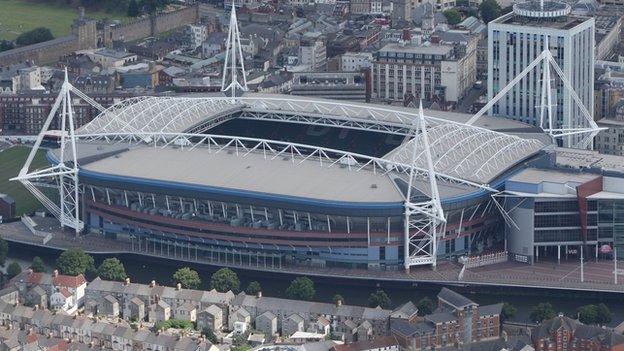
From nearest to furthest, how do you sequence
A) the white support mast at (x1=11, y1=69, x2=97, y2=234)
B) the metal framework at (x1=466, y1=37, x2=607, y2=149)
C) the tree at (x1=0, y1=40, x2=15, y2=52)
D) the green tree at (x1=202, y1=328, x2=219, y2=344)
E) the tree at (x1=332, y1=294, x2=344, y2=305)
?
the green tree at (x1=202, y1=328, x2=219, y2=344) → the tree at (x1=332, y1=294, x2=344, y2=305) → the white support mast at (x1=11, y1=69, x2=97, y2=234) → the metal framework at (x1=466, y1=37, x2=607, y2=149) → the tree at (x1=0, y1=40, x2=15, y2=52)

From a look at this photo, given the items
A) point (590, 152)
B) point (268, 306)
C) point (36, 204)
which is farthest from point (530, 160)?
point (36, 204)

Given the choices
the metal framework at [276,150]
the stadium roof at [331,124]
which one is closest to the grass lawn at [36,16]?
the stadium roof at [331,124]

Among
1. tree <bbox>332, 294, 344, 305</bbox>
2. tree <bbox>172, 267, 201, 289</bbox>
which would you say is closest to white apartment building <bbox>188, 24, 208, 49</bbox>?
tree <bbox>172, 267, 201, 289</bbox>

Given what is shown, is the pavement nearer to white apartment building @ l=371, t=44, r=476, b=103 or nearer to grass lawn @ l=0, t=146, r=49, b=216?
grass lawn @ l=0, t=146, r=49, b=216

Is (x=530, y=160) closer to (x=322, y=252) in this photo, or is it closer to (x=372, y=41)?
(x=322, y=252)

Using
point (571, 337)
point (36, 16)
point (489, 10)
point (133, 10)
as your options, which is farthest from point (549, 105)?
point (36, 16)

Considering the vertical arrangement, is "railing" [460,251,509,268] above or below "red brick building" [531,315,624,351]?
below
